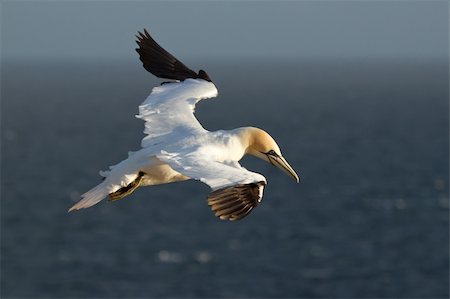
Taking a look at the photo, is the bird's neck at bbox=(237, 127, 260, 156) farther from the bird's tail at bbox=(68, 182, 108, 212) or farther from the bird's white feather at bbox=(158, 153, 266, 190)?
the bird's tail at bbox=(68, 182, 108, 212)

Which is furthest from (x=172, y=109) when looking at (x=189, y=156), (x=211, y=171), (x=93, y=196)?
(x=211, y=171)

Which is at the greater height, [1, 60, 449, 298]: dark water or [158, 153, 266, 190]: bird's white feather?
[1, 60, 449, 298]: dark water

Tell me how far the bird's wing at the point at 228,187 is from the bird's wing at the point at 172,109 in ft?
5.70

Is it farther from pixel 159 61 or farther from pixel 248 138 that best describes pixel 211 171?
pixel 159 61

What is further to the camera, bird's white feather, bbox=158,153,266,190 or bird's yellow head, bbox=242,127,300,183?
bird's yellow head, bbox=242,127,300,183

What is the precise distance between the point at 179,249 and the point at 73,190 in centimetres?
1778

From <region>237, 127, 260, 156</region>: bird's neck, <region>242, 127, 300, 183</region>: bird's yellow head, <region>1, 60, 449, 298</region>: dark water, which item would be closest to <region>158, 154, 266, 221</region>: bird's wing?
<region>237, 127, 260, 156</region>: bird's neck

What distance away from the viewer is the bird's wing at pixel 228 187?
9.62 meters

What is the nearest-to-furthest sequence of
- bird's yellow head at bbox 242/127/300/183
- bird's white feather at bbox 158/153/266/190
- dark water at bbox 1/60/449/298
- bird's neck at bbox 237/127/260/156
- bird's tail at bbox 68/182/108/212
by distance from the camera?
bird's white feather at bbox 158/153/266/190 → bird's tail at bbox 68/182/108/212 → bird's neck at bbox 237/127/260/156 → bird's yellow head at bbox 242/127/300/183 → dark water at bbox 1/60/449/298

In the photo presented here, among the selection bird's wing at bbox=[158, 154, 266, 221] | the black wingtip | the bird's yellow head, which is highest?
the black wingtip

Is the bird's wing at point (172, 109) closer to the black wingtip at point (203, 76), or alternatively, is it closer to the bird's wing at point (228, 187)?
the black wingtip at point (203, 76)

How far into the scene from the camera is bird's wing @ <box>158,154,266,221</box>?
9617 mm

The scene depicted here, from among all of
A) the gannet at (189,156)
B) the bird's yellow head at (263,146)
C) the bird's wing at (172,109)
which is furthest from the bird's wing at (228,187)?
the bird's wing at (172,109)

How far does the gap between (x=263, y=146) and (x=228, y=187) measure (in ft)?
7.70
